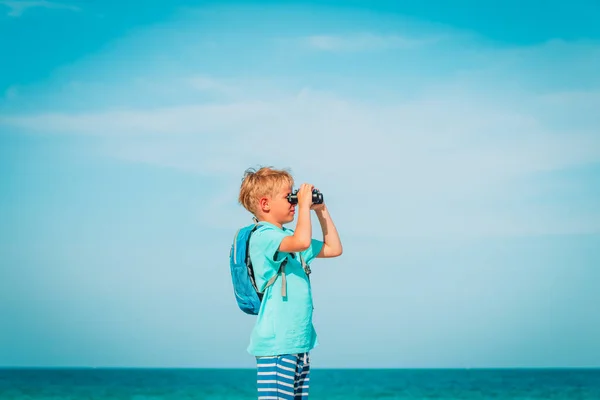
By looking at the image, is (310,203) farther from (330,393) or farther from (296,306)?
(330,393)

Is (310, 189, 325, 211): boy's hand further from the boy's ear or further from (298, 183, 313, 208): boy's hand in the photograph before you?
the boy's ear

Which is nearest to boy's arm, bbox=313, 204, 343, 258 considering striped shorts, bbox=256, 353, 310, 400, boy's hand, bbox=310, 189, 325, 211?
boy's hand, bbox=310, 189, 325, 211

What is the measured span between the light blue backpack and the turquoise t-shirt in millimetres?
23

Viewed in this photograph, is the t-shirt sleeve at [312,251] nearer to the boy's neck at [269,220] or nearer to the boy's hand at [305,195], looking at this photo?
the boy's neck at [269,220]

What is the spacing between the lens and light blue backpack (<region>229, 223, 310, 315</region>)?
3.59m

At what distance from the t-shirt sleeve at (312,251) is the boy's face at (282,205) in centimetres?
19

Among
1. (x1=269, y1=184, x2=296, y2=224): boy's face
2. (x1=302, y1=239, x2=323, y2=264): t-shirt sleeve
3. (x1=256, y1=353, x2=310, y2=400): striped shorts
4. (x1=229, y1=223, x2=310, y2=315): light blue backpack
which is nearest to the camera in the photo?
(x1=256, y1=353, x2=310, y2=400): striped shorts

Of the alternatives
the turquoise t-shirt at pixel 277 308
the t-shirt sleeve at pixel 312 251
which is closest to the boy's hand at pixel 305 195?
the turquoise t-shirt at pixel 277 308

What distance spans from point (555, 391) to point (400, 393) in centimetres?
772

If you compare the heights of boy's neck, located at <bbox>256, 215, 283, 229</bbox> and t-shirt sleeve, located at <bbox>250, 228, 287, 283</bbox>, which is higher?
boy's neck, located at <bbox>256, 215, 283, 229</bbox>

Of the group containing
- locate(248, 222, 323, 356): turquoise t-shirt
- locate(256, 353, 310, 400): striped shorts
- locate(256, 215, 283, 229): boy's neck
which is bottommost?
locate(256, 353, 310, 400): striped shorts

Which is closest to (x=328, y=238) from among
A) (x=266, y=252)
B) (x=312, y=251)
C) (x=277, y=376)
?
(x=312, y=251)

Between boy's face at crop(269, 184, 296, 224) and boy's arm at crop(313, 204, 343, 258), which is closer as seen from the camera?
boy's face at crop(269, 184, 296, 224)

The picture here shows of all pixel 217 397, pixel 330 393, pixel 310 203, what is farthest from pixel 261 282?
pixel 330 393
